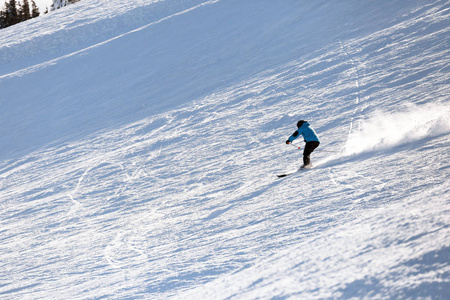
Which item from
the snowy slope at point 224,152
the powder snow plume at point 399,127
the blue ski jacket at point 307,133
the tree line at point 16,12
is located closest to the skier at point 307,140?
the blue ski jacket at point 307,133

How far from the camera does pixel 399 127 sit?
31.3 feet

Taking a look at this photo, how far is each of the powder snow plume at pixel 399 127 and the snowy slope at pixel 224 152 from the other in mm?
65

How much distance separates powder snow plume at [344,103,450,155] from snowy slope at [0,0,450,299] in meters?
0.06

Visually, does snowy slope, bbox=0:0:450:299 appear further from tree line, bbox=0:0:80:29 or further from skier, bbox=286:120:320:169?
tree line, bbox=0:0:80:29

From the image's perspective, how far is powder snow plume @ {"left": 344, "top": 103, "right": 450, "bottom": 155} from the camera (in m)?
8.38

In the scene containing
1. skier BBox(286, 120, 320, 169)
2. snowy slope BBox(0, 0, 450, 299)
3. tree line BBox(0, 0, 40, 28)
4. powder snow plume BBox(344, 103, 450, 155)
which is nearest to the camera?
snowy slope BBox(0, 0, 450, 299)

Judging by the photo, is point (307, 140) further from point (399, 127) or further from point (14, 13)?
point (14, 13)

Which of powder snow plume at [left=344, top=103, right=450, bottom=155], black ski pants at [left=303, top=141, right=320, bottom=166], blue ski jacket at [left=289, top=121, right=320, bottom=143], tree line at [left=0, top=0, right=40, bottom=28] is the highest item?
tree line at [left=0, top=0, right=40, bottom=28]

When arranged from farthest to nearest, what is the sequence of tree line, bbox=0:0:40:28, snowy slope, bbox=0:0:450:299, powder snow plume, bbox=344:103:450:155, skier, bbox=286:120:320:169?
tree line, bbox=0:0:40:28 < skier, bbox=286:120:320:169 < powder snow plume, bbox=344:103:450:155 < snowy slope, bbox=0:0:450:299

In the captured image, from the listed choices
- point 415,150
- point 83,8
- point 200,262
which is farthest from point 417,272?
point 83,8

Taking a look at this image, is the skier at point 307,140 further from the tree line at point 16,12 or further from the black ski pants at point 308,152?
the tree line at point 16,12

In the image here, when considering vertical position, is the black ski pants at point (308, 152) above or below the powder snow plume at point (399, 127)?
above

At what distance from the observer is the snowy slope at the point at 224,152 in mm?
4691

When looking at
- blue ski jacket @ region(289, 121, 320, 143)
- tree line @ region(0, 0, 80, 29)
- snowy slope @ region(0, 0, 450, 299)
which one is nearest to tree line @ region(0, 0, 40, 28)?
tree line @ region(0, 0, 80, 29)
